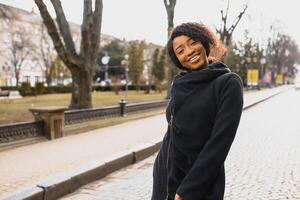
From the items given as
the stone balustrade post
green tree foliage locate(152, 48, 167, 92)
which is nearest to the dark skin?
the stone balustrade post

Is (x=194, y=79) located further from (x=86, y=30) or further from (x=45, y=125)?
(x=86, y=30)

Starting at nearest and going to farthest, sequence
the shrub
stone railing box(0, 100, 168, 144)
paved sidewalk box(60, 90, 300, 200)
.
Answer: paved sidewalk box(60, 90, 300, 200) → stone railing box(0, 100, 168, 144) → the shrub

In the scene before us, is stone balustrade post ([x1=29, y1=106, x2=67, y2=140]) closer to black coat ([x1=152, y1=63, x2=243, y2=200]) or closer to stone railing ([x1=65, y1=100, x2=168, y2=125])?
stone railing ([x1=65, y1=100, x2=168, y2=125])

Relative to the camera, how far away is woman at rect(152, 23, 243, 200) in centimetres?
212

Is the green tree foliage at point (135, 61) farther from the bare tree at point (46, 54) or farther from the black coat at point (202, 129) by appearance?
the black coat at point (202, 129)

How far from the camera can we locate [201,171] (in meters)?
2.11

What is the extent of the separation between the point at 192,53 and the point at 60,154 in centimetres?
686

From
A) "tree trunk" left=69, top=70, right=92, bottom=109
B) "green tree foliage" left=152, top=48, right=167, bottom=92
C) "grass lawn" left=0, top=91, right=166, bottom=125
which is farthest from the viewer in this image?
"green tree foliage" left=152, top=48, right=167, bottom=92

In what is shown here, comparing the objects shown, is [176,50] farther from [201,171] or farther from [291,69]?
[291,69]

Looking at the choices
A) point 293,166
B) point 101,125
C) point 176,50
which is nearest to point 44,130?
point 101,125

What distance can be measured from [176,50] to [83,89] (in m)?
14.4

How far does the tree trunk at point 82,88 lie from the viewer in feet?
54.0

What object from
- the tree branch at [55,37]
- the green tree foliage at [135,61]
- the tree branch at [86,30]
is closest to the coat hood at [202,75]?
the tree branch at [55,37]

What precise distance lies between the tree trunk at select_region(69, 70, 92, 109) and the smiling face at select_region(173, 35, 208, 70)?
1432cm
